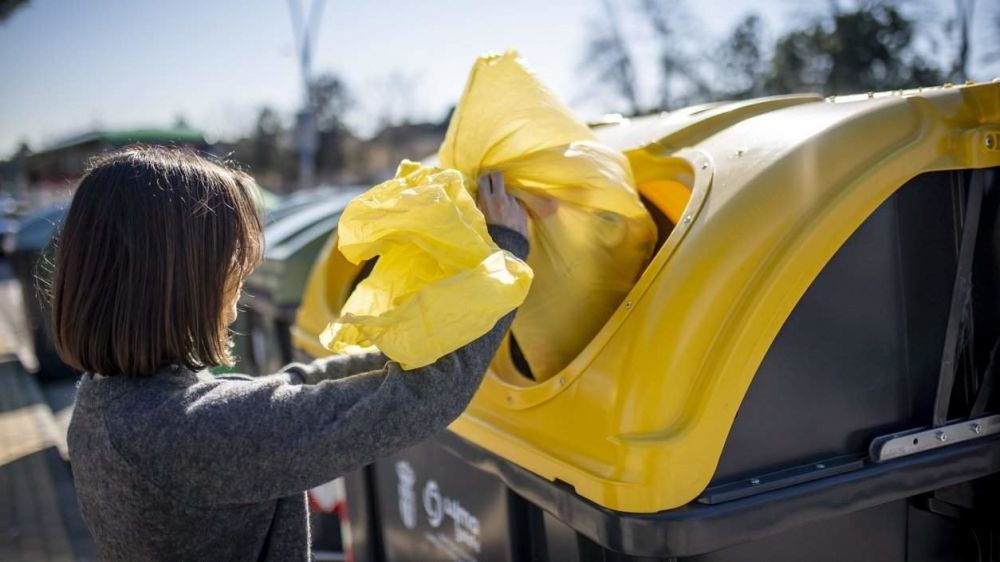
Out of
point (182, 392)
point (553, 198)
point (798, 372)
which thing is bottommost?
point (798, 372)

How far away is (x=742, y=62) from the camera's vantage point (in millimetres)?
21406

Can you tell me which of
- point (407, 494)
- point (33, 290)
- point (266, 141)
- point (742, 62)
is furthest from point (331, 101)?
point (407, 494)

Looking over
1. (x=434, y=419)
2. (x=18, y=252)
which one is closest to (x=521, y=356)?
(x=434, y=419)

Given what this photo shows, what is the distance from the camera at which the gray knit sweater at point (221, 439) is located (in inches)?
41.0

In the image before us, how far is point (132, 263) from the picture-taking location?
1.09 meters

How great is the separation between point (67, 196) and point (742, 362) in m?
1.06

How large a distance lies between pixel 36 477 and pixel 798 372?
4385mm

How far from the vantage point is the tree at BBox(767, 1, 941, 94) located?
619 inches

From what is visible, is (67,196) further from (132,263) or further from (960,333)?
(960,333)

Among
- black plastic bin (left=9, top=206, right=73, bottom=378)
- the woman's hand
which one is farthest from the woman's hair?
black plastic bin (left=9, top=206, right=73, bottom=378)

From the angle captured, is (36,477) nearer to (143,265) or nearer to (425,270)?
(143,265)

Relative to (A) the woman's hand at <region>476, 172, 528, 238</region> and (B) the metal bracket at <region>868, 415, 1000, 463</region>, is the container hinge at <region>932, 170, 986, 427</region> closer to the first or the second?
(B) the metal bracket at <region>868, 415, 1000, 463</region>

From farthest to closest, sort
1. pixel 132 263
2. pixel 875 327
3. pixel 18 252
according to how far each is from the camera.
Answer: pixel 18 252 < pixel 875 327 < pixel 132 263

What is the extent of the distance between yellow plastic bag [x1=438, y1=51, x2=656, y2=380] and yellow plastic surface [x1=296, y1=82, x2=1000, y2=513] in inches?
4.5
